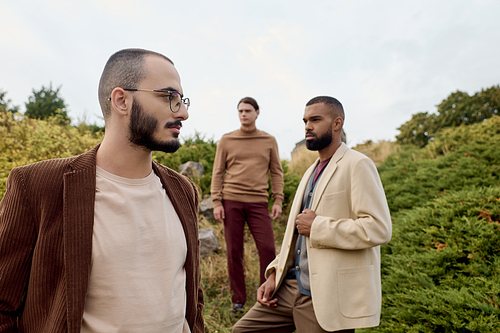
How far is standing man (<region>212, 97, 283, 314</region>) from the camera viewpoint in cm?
447

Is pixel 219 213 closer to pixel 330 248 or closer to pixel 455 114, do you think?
Result: pixel 330 248

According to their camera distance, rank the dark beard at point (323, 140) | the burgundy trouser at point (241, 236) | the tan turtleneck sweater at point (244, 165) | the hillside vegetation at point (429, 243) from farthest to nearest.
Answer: the tan turtleneck sweater at point (244, 165)
the burgundy trouser at point (241, 236)
the hillside vegetation at point (429, 243)
the dark beard at point (323, 140)

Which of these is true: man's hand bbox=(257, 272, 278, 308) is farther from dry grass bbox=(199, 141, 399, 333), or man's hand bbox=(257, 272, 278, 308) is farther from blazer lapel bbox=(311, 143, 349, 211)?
dry grass bbox=(199, 141, 399, 333)

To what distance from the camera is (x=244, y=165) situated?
4.60 m

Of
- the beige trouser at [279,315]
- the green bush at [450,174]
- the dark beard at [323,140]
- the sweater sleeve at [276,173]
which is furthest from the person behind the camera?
the green bush at [450,174]

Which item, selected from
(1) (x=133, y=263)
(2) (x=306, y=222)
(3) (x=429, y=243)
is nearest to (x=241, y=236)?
(2) (x=306, y=222)

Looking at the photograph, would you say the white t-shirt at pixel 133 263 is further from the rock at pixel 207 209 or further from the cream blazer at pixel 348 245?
the rock at pixel 207 209

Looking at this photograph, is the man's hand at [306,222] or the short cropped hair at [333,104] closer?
the man's hand at [306,222]

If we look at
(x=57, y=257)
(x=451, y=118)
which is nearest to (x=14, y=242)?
(x=57, y=257)

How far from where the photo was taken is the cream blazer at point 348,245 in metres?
2.17

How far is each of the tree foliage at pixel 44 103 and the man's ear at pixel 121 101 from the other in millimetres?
21116

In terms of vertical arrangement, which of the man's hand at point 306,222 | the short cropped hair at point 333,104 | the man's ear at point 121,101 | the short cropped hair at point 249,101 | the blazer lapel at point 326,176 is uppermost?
the short cropped hair at point 249,101

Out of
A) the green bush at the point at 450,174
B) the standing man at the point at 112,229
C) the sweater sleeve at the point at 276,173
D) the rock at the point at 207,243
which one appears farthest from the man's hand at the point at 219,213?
the green bush at the point at 450,174

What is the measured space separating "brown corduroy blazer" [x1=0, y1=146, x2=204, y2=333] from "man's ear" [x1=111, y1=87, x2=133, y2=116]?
38 centimetres
